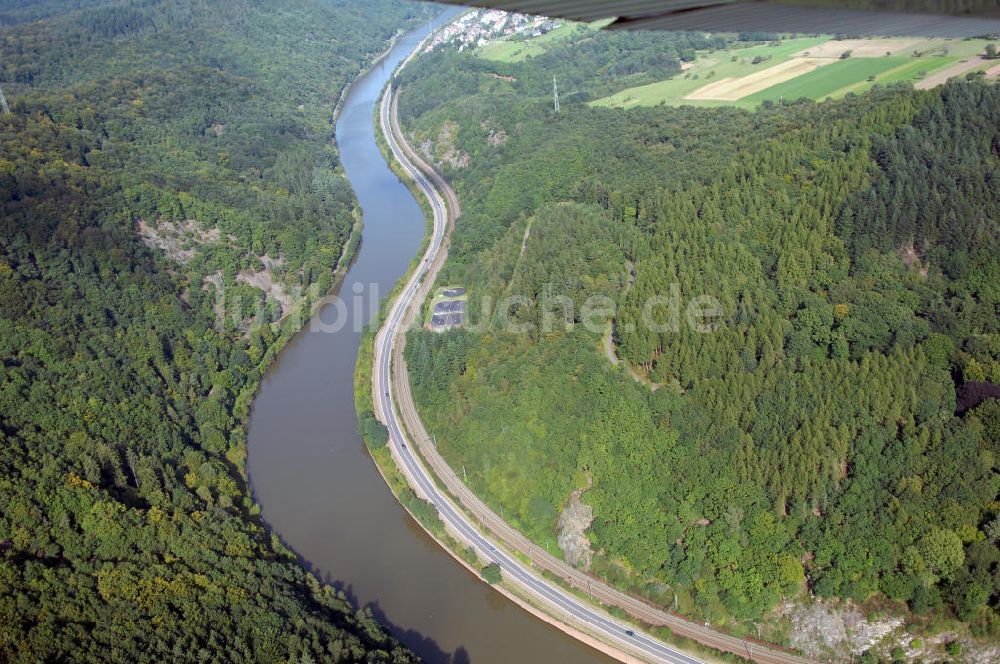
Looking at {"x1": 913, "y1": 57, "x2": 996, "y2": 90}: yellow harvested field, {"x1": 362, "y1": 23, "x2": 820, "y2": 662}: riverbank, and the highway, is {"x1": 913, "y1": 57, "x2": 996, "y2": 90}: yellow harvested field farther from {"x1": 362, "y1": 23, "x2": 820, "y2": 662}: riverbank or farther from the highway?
{"x1": 362, "y1": 23, "x2": 820, "y2": 662}: riverbank

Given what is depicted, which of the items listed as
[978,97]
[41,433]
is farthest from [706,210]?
[41,433]

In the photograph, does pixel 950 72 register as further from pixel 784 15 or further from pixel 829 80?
pixel 784 15

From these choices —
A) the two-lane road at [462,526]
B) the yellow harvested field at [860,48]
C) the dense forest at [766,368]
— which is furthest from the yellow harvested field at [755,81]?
the two-lane road at [462,526]

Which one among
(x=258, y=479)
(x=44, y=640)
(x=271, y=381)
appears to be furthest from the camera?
(x=271, y=381)

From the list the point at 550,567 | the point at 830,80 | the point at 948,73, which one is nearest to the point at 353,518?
the point at 550,567

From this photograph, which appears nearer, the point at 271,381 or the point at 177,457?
the point at 177,457

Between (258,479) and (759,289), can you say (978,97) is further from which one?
(258,479)

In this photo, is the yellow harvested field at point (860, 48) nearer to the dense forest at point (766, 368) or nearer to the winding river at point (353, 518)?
the dense forest at point (766, 368)
